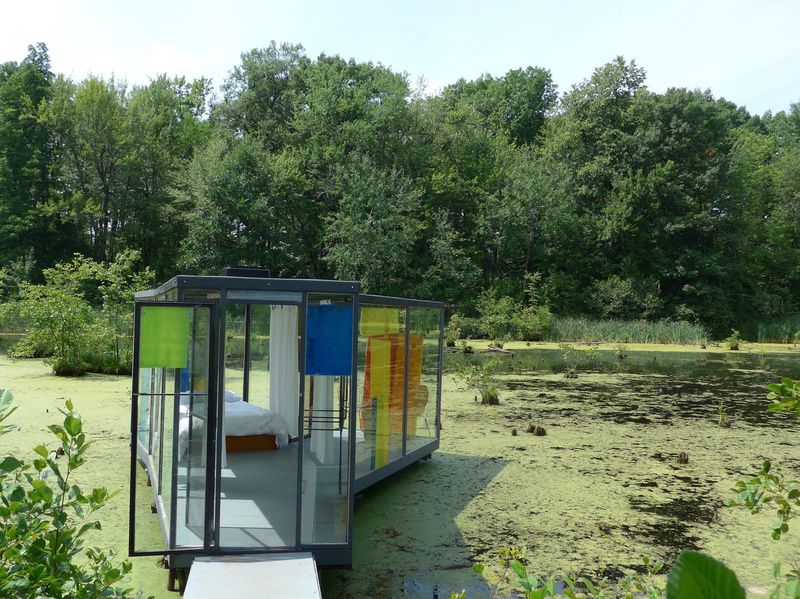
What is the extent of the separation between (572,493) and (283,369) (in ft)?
9.49

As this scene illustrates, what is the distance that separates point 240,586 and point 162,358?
130 centimetres

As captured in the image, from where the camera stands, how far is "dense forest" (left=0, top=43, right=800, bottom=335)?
98.5ft

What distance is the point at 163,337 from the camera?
3896mm

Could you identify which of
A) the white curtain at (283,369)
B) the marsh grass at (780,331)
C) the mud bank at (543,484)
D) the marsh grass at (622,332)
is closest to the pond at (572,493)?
the mud bank at (543,484)

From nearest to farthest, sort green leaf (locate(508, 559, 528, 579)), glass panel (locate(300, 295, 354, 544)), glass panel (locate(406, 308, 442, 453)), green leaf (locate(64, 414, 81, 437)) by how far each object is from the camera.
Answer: green leaf (locate(64, 414, 81, 437)) → green leaf (locate(508, 559, 528, 579)) → glass panel (locate(300, 295, 354, 544)) → glass panel (locate(406, 308, 442, 453))

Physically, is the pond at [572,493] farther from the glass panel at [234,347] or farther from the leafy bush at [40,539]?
the leafy bush at [40,539]

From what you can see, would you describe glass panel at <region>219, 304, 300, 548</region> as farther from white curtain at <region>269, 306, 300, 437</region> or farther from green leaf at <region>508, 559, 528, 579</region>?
green leaf at <region>508, 559, 528, 579</region>

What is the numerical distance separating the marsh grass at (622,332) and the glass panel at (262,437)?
22.5 metres

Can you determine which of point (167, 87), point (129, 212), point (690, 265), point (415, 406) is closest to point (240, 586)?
point (415, 406)

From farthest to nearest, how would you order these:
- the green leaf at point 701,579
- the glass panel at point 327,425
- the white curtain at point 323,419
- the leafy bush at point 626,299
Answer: the leafy bush at point 626,299 → the white curtain at point 323,419 → the glass panel at point 327,425 → the green leaf at point 701,579

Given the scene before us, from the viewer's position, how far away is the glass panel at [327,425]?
4.18m

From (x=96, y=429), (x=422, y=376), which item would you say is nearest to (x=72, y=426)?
(x=422, y=376)

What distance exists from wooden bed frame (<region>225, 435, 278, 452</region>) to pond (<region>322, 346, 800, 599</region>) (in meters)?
0.95

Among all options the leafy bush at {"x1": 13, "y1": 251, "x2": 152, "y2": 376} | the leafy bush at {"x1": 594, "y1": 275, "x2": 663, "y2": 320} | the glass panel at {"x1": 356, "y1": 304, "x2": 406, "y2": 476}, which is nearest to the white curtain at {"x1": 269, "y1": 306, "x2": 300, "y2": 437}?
the glass panel at {"x1": 356, "y1": 304, "x2": 406, "y2": 476}
